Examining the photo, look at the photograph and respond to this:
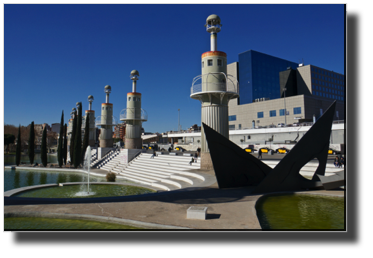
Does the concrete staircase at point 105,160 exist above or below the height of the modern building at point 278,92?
below

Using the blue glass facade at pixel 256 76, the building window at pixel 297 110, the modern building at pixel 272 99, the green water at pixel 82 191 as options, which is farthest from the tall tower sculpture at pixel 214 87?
the blue glass facade at pixel 256 76

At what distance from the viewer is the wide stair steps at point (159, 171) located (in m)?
16.8

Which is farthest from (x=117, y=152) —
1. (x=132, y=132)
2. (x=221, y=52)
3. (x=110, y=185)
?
(x=221, y=52)

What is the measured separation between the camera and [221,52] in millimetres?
19688

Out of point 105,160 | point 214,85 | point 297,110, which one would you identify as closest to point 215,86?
point 214,85

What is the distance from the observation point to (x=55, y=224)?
7.02 meters

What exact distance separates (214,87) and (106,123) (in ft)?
91.1

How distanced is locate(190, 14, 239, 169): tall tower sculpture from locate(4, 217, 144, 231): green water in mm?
13062

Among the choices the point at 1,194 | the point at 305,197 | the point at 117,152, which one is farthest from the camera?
the point at 117,152

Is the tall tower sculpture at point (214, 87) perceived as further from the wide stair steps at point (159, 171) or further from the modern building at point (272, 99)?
the modern building at point (272, 99)

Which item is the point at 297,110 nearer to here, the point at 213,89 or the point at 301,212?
the point at 213,89

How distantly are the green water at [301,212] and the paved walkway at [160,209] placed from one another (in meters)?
0.44

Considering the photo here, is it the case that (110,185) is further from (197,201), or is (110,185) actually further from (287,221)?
(287,221)
